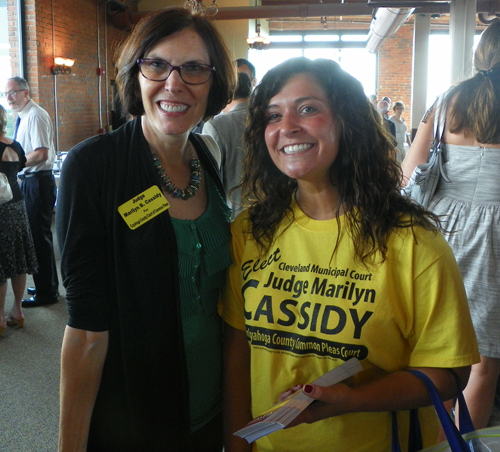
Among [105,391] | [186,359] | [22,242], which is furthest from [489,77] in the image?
[22,242]

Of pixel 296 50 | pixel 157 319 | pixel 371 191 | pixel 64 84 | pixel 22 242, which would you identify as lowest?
pixel 22 242

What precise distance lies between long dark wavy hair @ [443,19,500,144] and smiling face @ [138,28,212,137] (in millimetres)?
1115

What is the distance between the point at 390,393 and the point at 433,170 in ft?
4.03

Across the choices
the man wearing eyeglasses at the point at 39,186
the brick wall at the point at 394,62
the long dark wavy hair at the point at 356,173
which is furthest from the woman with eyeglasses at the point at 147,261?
the brick wall at the point at 394,62

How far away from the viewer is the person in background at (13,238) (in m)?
3.78

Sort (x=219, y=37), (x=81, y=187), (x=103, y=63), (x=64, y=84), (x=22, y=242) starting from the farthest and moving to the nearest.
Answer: (x=103, y=63) → (x=64, y=84) → (x=22, y=242) → (x=219, y=37) → (x=81, y=187)

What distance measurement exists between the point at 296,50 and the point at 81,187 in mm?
15411

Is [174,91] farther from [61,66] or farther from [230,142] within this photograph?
[61,66]

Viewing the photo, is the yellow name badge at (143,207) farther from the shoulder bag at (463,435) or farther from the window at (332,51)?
the window at (332,51)

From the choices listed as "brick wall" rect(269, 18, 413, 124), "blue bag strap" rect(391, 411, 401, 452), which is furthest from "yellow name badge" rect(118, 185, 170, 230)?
"brick wall" rect(269, 18, 413, 124)

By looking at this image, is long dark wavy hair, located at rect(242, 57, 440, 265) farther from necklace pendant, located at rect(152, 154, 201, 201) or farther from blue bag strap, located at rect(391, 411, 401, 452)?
blue bag strap, located at rect(391, 411, 401, 452)

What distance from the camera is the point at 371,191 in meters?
1.17

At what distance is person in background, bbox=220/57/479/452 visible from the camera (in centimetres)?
104

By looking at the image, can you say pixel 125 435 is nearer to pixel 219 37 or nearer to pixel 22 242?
pixel 219 37
